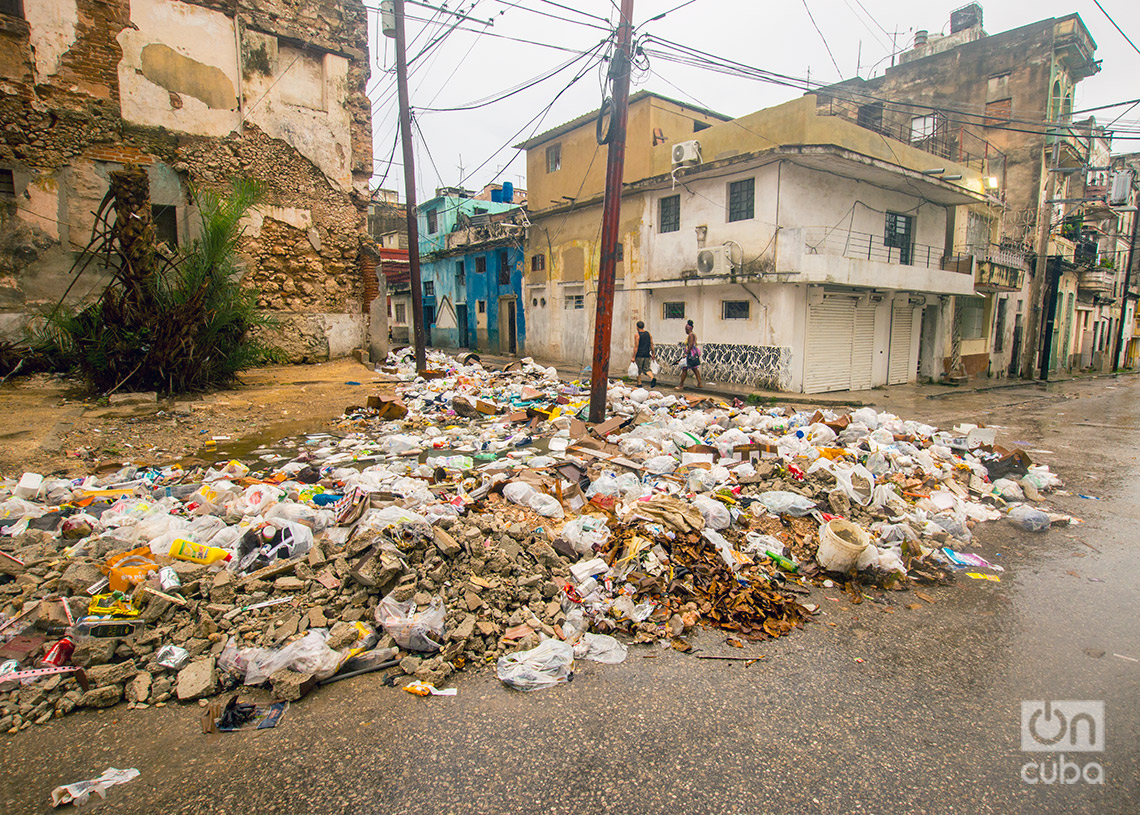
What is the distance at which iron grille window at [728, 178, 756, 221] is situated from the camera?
1333 centimetres

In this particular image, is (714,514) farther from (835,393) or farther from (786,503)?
(835,393)

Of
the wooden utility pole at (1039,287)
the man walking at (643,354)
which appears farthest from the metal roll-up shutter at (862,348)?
the wooden utility pole at (1039,287)

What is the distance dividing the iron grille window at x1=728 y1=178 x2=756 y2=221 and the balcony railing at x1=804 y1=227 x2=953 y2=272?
4.57ft

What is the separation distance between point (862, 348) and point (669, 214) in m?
6.32

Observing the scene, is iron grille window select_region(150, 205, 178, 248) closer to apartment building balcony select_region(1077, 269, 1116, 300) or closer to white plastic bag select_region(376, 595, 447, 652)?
white plastic bag select_region(376, 595, 447, 652)

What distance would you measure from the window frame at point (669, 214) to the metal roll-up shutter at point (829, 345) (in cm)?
423

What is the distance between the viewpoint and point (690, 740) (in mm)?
2234

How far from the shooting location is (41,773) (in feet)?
6.55

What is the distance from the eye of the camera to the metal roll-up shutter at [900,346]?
16266mm

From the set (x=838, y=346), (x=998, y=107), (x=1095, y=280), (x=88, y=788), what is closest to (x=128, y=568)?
(x=88, y=788)

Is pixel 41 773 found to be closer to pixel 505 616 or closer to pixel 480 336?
pixel 505 616

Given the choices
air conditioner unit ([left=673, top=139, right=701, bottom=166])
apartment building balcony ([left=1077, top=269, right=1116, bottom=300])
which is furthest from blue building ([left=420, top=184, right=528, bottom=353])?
apartment building balcony ([left=1077, top=269, right=1116, bottom=300])

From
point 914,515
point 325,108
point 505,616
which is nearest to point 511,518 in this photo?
point 505,616

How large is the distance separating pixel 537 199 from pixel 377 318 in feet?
33.4
